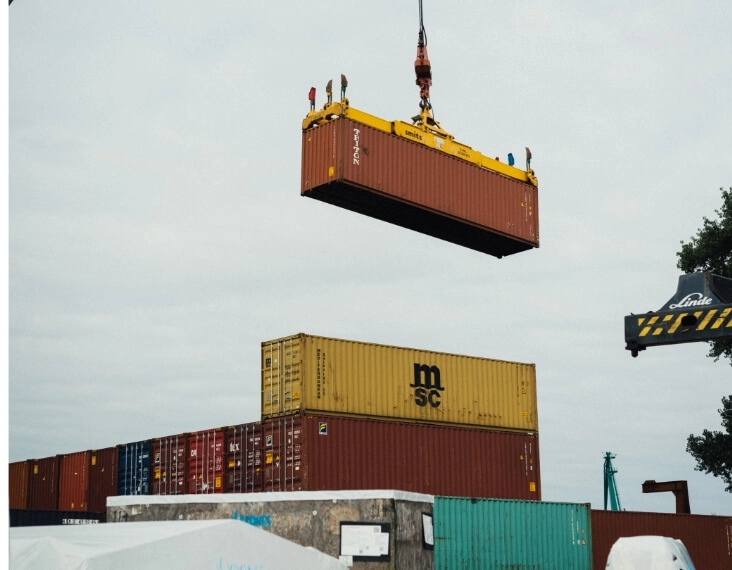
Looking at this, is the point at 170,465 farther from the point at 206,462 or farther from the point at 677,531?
the point at 677,531

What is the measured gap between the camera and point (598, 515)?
24.0 metres

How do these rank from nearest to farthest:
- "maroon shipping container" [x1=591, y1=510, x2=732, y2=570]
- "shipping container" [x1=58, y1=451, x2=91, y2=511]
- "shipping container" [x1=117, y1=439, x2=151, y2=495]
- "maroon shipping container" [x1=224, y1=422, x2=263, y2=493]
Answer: "maroon shipping container" [x1=224, y1=422, x2=263, y2=493], "maroon shipping container" [x1=591, y1=510, x2=732, y2=570], "shipping container" [x1=117, y1=439, x2=151, y2=495], "shipping container" [x1=58, y1=451, x2=91, y2=511]

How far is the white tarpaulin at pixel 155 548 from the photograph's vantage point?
6984mm

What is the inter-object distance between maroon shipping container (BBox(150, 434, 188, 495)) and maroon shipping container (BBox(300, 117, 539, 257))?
7.98 m

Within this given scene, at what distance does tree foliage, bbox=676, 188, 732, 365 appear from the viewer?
37219mm

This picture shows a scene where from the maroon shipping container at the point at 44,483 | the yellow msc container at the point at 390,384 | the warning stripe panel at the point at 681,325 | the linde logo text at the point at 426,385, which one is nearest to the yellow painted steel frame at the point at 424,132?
the yellow msc container at the point at 390,384

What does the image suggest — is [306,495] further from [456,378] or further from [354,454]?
[456,378]

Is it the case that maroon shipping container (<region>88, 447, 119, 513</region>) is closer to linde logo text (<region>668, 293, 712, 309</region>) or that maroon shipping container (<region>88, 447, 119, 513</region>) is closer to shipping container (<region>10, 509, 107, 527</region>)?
shipping container (<region>10, 509, 107, 527</region>)

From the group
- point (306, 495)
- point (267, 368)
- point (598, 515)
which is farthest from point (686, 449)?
point (306, 495)

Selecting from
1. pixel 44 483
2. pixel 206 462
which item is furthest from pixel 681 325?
pixel 44 483

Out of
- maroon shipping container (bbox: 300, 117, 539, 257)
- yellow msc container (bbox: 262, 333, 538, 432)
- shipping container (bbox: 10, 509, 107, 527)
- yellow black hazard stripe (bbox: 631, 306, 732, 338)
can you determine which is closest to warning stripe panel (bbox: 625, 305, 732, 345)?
yellow black hazard stripe (bbox: 631, 306, 732, 338)

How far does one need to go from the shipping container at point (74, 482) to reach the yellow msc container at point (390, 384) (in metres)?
9.48

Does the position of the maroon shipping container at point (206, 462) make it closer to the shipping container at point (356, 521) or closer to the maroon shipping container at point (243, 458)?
the maroon shipping container at point (243, 458)

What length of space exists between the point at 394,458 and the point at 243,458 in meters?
3.91
